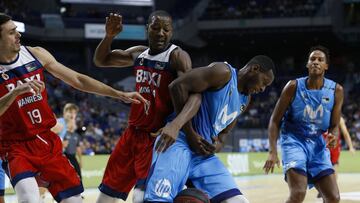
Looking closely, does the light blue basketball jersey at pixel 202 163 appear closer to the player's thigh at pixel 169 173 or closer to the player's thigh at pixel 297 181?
the player's thigh at pixel 169 173

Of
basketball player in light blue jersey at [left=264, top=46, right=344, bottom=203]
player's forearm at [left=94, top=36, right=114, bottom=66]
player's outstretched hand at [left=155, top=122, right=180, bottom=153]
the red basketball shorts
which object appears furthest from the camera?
basketball player in light blue jersey at [left=264, top=46, right=344, bottom=203]

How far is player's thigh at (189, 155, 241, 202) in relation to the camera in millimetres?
4375

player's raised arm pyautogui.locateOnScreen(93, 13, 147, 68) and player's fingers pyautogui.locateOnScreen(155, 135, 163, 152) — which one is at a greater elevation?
player's raised arm pyautogui.locateOnScreen(93, 13, 147, 68)

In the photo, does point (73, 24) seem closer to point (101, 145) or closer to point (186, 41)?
point (186, 41)

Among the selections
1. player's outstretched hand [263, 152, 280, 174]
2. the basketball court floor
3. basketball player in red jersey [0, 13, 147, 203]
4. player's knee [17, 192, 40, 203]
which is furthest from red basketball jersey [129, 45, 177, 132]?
the basketball court floor

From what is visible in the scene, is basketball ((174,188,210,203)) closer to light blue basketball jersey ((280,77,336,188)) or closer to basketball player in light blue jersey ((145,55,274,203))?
basketball player in light blue jersey ((145,55,274,203))

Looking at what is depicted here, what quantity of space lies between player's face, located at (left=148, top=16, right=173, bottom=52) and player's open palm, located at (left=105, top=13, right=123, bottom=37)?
0.43m

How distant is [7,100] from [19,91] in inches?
6.2

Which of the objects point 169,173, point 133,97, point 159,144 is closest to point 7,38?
point 133,97

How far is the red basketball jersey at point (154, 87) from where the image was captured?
492cm

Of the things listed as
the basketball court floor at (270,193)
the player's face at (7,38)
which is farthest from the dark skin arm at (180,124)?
the basketball court floor at (270,193)

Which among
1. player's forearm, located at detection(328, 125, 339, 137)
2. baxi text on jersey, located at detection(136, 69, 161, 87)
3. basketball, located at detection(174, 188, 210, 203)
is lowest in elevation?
player's forearm, located at detection(328, 125, 339, 137)

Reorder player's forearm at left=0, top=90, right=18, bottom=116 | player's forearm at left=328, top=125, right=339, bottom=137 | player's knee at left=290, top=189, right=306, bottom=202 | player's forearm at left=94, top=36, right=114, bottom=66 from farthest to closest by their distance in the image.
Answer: player's forearm at left=328, top=125, right=339, bottom=137 → player's knee at left=290, top=189, right=306, bottom=202 → player's forearm at left=94, top=36, right=114, bottom=66 → player's forearm at left=0, top=90, right=18, bottom=116

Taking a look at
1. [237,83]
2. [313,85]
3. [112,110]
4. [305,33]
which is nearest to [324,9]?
[305,33]
